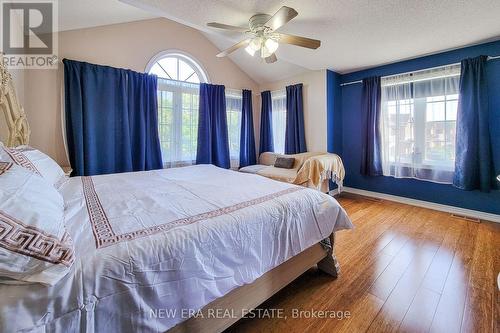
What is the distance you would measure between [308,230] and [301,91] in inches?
131

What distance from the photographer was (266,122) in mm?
4828

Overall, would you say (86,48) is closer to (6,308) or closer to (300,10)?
(300,10)

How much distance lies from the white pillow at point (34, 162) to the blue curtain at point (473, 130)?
4524mm

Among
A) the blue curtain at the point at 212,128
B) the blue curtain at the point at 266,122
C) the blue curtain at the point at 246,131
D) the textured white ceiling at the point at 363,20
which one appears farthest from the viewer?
the blue curtain at the point at 266,122

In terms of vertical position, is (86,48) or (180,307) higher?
(86,48)

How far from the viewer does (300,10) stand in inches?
81.5

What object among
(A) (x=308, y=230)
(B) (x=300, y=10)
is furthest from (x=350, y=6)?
(A) (x=308, y=230)

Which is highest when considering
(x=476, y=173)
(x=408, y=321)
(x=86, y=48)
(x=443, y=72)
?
(x=86, y=48)

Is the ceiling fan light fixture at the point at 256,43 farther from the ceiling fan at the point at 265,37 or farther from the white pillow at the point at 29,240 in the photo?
the white pillow at the point at 29,240

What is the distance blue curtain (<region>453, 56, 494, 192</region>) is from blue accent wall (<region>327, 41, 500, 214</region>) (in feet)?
0.34

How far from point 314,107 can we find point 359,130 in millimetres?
941
